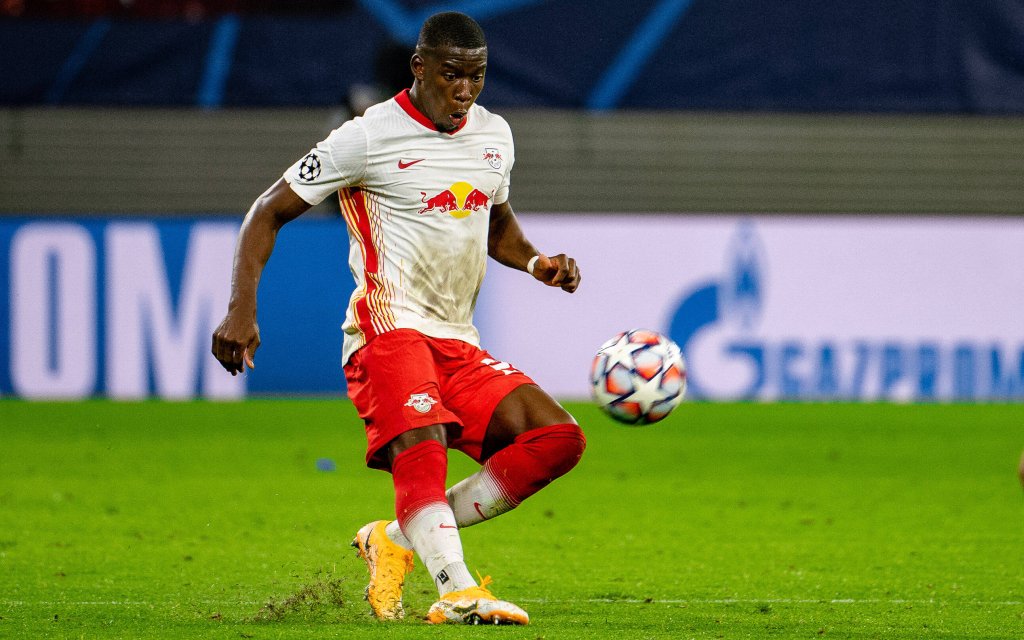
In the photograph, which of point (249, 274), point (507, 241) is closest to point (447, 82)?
point (507, 241)

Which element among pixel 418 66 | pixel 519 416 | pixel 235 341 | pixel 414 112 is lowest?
pixel 519 416

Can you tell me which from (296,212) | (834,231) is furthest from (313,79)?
(296,212)

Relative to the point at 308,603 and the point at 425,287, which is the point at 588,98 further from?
the point at 308,603

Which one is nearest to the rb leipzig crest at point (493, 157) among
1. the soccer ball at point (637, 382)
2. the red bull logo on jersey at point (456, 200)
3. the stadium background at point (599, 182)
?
the red bull logo on jersey at point (456, 200)

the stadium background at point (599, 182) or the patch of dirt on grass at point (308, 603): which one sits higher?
the stadium background at point (599, 182)

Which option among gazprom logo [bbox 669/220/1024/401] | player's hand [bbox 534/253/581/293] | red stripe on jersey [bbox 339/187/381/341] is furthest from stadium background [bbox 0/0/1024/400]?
player's hand [bbox 534/253/581/293]

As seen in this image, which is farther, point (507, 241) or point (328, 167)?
point (507, 241)

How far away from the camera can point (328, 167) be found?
489 cm

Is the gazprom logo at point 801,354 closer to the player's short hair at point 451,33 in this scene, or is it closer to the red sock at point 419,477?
the player's short hair at point 451,33

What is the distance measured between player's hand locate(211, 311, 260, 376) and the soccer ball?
3.65ft

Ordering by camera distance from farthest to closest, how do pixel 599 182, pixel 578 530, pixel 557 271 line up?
1. pixel 599 182
2. pixel 578 530
3. pixel 557 271

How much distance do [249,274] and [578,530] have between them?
112 inches

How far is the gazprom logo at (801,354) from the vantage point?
12.8 meters

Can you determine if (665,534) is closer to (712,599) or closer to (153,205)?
(712,599)
